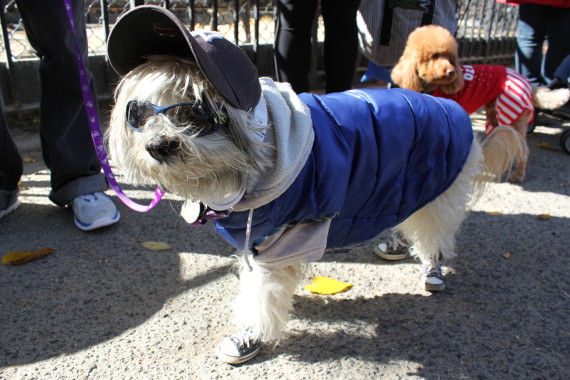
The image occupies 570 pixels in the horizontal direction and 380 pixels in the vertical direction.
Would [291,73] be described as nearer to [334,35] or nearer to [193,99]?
[334,35]

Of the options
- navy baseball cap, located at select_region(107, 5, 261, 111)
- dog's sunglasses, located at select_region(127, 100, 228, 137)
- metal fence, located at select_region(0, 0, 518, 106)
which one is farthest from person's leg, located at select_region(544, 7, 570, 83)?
dog's sunglasses, located at select_region(127, 100, 228, 137)

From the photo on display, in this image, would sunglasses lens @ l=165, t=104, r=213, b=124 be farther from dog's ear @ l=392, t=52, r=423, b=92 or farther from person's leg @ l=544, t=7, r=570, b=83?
person's leg @ l=544, t=7, r=570, b=83

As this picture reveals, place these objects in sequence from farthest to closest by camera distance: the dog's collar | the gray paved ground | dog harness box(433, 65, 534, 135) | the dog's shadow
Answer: dog harness box(433, 65, 534, 135) → the dog's collar → the dog's shadow → the gray paved ground

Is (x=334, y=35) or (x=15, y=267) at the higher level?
(x=334, y=35)

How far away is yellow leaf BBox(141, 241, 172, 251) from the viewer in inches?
109

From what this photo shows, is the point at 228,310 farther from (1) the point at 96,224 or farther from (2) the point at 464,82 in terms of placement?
(2) the point at 464,82

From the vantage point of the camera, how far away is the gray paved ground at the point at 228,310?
6.49ft

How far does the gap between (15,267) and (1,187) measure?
74 cm

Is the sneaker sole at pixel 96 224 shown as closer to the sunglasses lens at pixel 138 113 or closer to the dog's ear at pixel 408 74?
the sunglasses lens at pixel 138 113

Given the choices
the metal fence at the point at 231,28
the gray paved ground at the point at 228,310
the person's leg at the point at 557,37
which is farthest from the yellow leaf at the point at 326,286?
the person's leg at the point at 557,37

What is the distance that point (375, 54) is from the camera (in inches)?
170

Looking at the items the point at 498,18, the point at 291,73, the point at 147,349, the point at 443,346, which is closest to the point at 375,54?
the point at 291,73

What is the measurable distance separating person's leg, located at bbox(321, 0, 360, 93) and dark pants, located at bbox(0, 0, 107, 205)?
165 cm

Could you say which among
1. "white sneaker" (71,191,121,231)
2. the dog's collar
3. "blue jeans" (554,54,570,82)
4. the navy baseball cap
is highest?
the navy baseball cap
